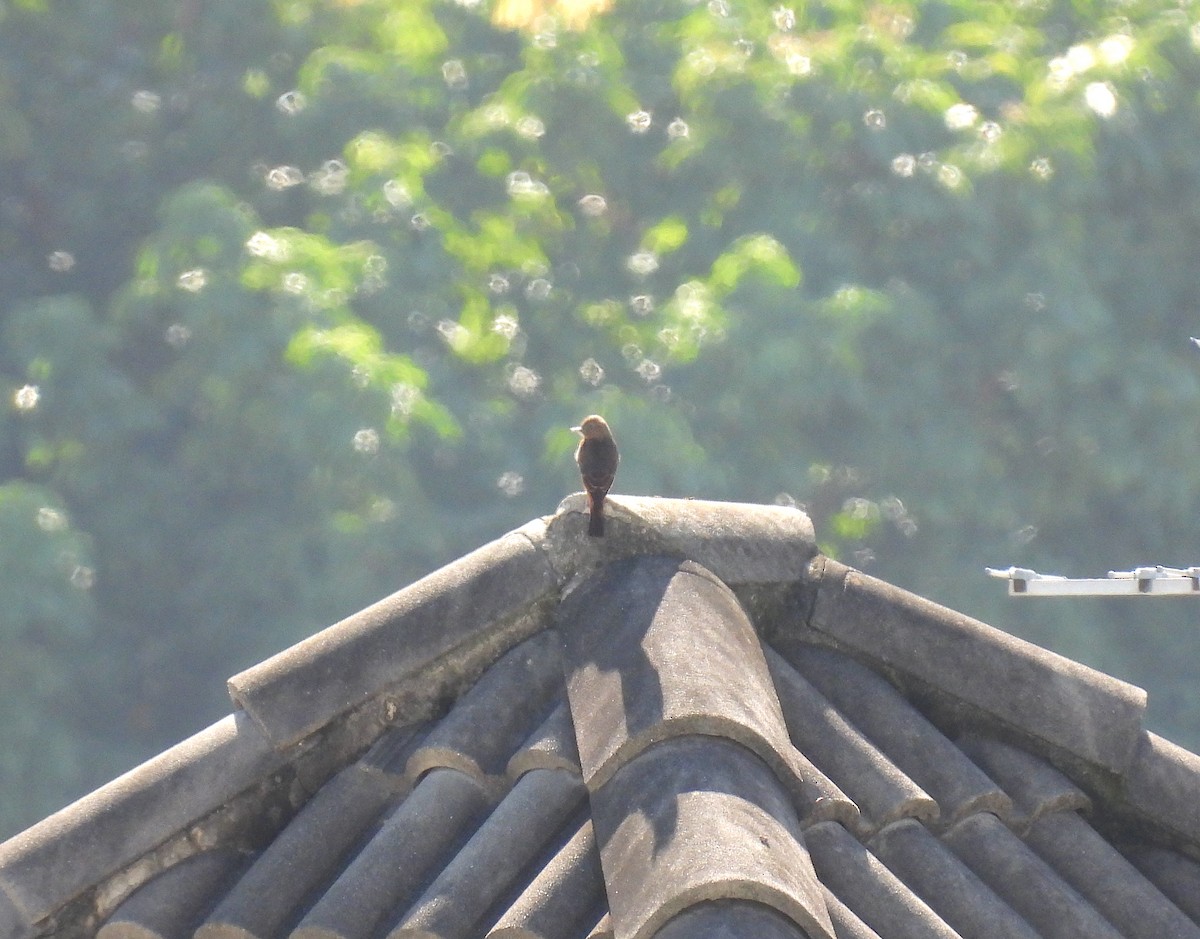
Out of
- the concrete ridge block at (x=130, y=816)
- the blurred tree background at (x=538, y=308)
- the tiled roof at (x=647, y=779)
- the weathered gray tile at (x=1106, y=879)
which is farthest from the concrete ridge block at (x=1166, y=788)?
the blurred tree background at (x=538, y=308)

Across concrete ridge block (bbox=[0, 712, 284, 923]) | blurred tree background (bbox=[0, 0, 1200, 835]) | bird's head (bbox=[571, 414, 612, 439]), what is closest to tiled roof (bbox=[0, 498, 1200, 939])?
concrete ridge block (bbox=[0, 712, 284, 923])

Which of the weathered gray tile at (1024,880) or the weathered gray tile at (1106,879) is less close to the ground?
the weathered gray tile at (1024,880)

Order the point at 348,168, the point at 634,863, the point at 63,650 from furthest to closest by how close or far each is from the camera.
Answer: the point at 348,168, the point at 63,650, the point at 634,863

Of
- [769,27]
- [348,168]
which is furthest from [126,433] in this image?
[769,27]

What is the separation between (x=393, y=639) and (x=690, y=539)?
638 mm

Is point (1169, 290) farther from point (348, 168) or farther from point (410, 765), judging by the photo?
Result: point (410, 765)

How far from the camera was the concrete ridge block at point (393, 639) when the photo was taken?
3324 mm

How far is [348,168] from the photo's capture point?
61.4ft

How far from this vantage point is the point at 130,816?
3.16m

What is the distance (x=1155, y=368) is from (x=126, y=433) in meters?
10.0

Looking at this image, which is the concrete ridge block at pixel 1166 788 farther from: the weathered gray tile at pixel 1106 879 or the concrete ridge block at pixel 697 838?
the concrete ridge block at pixel 697 838

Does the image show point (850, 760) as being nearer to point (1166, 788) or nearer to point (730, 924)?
point (1166, 788)

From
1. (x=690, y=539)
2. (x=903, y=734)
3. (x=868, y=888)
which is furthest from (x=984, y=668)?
(x=868, y=888)

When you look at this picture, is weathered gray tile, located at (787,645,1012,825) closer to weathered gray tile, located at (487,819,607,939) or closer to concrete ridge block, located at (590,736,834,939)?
concrete ridge block, located at (590,736,834,939)
